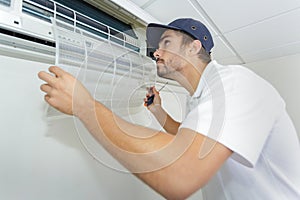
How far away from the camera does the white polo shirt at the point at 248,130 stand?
46cm

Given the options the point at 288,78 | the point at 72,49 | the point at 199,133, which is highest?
the point at 72,49

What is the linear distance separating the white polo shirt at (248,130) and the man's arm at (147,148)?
0.10ft

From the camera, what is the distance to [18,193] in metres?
0.57

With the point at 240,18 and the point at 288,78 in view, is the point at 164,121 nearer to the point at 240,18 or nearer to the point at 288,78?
the point at 240,18

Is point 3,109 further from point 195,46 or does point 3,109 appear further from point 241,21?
point 241,21

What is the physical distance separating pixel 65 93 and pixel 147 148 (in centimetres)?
25

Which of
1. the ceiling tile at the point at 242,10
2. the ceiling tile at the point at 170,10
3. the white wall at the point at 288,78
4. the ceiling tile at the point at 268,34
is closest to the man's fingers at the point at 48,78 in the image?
the ceiling tile at the point at 170,10

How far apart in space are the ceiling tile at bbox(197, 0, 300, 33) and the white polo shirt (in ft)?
1.88

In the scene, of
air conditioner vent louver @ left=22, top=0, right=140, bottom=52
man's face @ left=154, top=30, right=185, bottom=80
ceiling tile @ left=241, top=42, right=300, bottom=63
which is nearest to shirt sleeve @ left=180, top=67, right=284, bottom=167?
man's face @ left=154, top=30, right=185, bottom=80

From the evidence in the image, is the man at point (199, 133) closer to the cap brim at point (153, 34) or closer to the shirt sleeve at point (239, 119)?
the shirt sleeve at point (239, 119)

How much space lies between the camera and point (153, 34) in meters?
0.87

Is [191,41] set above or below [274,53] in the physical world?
above

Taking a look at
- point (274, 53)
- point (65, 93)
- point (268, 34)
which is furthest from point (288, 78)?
point (65, 93)

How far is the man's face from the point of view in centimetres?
75
